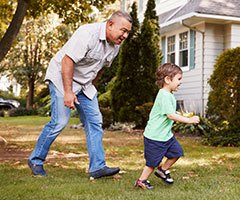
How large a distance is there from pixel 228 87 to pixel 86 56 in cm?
526

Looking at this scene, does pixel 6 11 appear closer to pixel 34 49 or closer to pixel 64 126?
pixel 64 126

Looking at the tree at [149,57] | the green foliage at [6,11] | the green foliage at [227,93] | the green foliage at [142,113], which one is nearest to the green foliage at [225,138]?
the green foliage at [227,93]

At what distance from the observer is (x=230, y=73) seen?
9.66m

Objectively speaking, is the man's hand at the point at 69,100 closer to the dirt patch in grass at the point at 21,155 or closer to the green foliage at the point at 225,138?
the dirt patch in grass at the point at 21,155

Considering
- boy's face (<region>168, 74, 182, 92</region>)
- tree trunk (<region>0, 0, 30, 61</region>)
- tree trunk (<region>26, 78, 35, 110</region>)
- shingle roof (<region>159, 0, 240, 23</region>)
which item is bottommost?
tree trunk (<region>26, 78, 35, 110</region>)

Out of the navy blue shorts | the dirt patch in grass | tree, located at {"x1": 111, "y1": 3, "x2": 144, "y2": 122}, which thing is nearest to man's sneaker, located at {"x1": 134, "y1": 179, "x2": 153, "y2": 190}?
the navy blue shorts

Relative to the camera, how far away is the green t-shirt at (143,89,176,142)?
4.45 m

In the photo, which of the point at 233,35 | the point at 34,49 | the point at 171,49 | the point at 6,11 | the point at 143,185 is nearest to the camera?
the point at 143,185

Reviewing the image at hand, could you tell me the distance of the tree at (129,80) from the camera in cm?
1404

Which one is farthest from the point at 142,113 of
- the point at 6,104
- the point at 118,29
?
the point at 6,104

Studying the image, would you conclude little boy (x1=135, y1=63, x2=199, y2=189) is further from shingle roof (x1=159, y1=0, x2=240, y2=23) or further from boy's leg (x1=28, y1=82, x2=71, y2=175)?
shingle roof (x1=159, y1=0, x2=240, y2=23)

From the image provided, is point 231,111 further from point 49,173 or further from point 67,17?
point 49,173

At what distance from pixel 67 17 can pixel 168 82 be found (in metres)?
7.13

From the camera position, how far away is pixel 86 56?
5.01 metres
